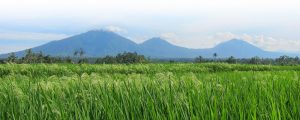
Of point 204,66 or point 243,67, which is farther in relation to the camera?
point 243,67

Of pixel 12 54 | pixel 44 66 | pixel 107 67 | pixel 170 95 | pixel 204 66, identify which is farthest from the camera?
pixel 12 54

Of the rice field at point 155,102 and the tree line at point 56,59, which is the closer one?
the rice field at point 155,102

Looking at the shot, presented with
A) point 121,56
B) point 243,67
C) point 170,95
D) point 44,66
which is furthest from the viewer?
point 121,56

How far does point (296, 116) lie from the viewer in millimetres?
3365

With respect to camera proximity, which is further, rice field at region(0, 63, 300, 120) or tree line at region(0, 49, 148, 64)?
tree line at region(0, 49, 148, 64)

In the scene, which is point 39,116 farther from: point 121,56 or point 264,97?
point 121,56

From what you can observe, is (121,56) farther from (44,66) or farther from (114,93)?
(114,93)

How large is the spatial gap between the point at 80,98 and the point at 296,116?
1984 millimetres

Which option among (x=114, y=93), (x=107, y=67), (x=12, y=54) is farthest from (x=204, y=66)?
(x=12, y=54)

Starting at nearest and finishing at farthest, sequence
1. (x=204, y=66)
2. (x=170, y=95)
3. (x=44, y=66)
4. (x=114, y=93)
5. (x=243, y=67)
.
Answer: (x=170, y=95) → (x=114, y=93) → (x=44, y=66) → (x=204, y=66) → (x=243, y=67)

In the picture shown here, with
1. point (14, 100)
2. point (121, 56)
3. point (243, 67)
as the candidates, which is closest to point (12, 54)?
point (121, 56)

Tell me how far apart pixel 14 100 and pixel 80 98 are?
2.67ft

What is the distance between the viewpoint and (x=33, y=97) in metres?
4.22

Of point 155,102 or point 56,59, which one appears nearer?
point 155,102
